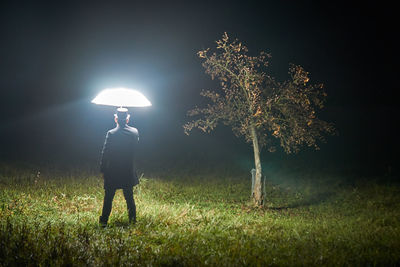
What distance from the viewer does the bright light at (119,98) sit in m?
8.37

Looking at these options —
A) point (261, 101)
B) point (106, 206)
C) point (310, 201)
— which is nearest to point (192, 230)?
point (106, 206)

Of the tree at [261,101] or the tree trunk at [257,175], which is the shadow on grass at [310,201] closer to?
the tree trunk at [257,175]

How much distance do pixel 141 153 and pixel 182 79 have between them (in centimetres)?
1272

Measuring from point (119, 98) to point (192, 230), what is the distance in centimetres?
381

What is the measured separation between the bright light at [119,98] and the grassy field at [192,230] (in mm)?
2859

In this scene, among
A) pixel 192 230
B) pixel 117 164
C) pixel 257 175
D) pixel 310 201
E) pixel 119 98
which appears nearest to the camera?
pixel 192 230

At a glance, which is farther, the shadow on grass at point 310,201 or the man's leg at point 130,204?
the shadow on grass at point 310,201

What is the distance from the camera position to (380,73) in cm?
2811

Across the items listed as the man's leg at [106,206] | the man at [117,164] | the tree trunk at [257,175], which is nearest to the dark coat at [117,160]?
the man at [117,164]

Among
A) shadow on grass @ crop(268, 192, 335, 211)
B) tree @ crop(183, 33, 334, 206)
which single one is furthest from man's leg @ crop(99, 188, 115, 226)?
shadow on grass @ crop(268, 192, 335, 211)

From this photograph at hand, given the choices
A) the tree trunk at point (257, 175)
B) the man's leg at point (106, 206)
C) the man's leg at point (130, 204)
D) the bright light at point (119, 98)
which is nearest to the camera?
the man's leg at point (106, 206)

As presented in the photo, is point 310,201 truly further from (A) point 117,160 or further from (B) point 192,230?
(A) point 117,160

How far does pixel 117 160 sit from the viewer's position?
7.72 meters

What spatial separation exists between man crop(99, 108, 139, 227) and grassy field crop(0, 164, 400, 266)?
0.68 meters
